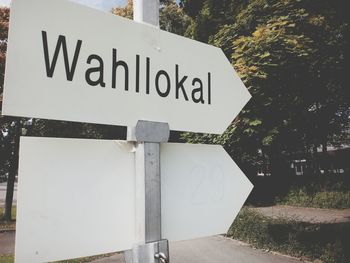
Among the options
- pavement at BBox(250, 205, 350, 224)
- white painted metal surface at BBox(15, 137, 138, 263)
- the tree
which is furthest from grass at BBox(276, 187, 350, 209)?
white painted metal surface at BBox(15, 137, 138, 263)

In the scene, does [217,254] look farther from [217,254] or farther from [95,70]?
[95,70]

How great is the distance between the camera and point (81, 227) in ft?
4.03

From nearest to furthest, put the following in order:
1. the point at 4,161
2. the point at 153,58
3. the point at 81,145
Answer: the point at 81,145, the point at 153,58, the point at 4,161

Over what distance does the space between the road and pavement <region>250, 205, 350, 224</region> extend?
3930 mm

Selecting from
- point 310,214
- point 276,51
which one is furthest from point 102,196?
point 310,214

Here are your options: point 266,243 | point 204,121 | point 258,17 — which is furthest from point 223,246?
point 204,121

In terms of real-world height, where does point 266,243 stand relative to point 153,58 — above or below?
below

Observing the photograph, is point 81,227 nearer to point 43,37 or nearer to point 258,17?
point 43,37

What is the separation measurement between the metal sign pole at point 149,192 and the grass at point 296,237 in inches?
277

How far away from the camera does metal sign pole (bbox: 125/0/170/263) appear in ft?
4.36

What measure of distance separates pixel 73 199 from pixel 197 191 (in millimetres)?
572

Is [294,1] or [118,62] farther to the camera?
[294,1]

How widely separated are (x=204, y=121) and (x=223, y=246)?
28.8ft

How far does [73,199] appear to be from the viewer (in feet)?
4.02
